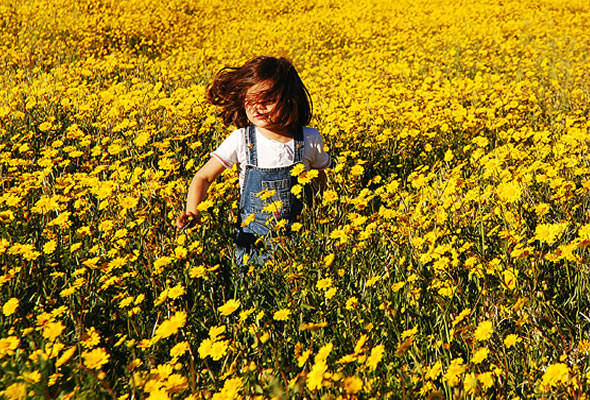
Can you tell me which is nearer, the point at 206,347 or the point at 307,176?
the point at 206,347

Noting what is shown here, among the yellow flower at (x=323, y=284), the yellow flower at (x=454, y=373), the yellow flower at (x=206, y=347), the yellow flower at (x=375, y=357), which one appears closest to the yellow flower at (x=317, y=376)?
the yellow flower at (x=375, y=357)

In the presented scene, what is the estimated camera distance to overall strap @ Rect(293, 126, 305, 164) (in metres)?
2.45

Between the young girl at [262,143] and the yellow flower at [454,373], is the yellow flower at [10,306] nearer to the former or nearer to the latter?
the young girl at [262,143]

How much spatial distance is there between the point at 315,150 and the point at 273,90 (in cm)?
41

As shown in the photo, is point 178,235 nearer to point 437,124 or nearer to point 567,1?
point 437,124

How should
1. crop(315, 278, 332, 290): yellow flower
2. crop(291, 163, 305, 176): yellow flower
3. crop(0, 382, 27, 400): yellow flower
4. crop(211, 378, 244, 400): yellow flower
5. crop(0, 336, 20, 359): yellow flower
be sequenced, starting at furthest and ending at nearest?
1. crop(291, 163, 305, 176): yellow flower
2. crop(315, 278, 332, 290): yellow flower
3. crop(0, 336, 20, 359): yellow flower
4. crop(211, 378, 244, 400): yellow flower
5. crop(0, 382, 27, 400): yellow flower

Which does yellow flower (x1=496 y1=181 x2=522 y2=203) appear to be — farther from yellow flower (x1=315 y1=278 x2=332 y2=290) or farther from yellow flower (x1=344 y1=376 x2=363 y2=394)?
yellow flower (x1=344 y1=376 x2=363 y2=394)

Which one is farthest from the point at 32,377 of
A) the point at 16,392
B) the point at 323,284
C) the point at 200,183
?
the point at 200,183

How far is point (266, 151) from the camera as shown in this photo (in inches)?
95.8

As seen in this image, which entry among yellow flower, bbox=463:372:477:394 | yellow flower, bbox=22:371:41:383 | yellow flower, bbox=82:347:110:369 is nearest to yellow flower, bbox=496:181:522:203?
yellow flower, bbox=463:372:477:394

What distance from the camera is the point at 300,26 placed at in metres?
11.2

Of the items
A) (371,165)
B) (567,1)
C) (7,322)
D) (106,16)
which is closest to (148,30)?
(106,16)

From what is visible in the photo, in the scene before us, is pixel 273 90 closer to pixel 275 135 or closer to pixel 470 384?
pixel 275 135

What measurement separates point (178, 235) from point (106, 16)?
33.0 feet
